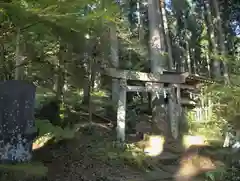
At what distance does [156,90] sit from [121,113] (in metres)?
1.82

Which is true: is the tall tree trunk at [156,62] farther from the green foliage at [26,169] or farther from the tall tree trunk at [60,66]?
the green foliage at [26,169]

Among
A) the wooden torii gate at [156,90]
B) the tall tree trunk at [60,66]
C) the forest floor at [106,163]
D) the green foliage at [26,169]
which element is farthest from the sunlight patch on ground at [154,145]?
the green foliage at [26,169]

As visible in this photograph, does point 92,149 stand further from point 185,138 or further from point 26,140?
point 185,138

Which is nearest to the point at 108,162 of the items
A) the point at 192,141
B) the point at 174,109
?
the point at 192,141

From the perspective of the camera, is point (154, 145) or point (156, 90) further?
point (156, 90)

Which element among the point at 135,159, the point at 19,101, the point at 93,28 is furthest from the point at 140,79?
the point at 19,101

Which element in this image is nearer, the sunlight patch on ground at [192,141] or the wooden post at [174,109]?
the sunlight patch on ground at [192,141]

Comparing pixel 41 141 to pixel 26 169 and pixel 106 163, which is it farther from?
pixel 26 169

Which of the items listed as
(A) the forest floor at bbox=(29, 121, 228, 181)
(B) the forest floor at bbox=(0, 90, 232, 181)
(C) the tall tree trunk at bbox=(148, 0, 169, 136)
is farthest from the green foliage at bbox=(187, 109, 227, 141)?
(A) the forest floor at bbox=(29, 121, 228, 181)

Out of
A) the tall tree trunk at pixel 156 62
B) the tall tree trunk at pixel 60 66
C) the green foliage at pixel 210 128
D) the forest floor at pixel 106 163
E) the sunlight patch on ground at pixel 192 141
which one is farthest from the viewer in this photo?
the tall tree trunk at pixel 156 62

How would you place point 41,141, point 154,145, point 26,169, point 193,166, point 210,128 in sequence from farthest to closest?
point 210,128, point 154,145, point 193,166, point 41,141, point 26,169

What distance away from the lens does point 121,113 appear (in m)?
9.54

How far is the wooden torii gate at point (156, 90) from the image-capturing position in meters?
A: 9.61

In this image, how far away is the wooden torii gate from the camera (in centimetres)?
961
